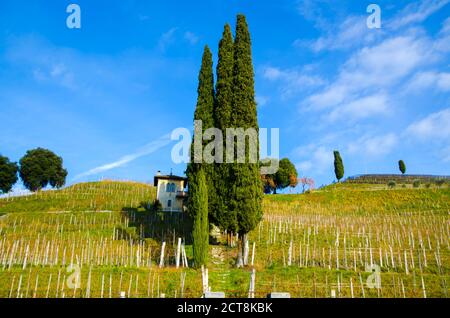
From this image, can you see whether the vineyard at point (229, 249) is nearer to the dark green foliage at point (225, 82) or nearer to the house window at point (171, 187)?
the house window at point (171, 187)

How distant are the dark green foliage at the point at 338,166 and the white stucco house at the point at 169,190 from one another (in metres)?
46.9

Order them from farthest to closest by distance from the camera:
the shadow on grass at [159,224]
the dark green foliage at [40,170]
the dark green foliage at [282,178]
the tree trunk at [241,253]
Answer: the dark green foliage at [282,178] → the dark green foliage at [40,170] → the shadow on grass at [159,224] → the tree trunk at [241,253]

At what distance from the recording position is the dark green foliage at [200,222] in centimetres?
2620

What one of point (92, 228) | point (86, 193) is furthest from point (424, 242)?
point (86, 193)

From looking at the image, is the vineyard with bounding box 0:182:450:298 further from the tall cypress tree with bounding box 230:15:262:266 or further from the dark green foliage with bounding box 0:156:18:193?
the dark green foliage with bounding box 0:156:18:193

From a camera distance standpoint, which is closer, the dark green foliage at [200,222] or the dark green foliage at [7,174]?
the dark green foliage at [200,222]

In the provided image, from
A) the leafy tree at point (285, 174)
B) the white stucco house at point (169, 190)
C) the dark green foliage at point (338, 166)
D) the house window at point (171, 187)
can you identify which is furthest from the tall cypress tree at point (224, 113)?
the dark green foliage at point (338, 166)

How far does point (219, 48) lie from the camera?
1352 inches

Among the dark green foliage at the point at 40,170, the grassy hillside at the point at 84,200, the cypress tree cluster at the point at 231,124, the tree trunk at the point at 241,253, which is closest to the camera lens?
the tree trunk at the point at 241,253

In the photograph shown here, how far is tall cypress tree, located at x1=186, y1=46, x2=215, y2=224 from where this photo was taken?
31172 mm

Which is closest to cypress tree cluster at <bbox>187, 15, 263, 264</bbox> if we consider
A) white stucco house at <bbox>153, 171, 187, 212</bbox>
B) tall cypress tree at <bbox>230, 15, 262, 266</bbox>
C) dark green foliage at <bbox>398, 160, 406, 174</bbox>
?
tall cypress tree at <bbox>230, 15, 262, 266</bbox>

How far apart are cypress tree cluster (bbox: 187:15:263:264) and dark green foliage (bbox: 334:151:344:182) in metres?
57.0
